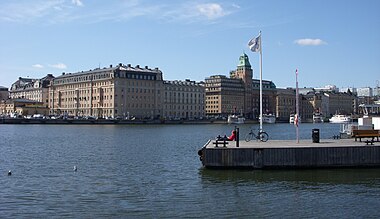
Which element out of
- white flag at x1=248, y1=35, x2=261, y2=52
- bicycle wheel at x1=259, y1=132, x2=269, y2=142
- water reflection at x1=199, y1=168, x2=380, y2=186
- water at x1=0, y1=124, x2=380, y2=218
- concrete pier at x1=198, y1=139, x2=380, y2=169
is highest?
white flag at x1=248, y1=35, x2=261, y2=52

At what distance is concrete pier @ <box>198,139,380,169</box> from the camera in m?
37.6

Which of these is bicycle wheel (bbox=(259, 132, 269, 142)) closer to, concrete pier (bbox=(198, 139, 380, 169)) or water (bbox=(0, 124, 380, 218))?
water (bbox=(0, 124, 380, 218))

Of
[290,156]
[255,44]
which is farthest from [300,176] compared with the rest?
[255,44]

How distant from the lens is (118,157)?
53.0 meters

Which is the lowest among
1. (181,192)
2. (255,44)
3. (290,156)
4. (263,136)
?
(181,192)

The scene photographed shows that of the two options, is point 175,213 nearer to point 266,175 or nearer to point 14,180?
point 266,175

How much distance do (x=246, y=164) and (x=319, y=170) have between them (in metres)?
5.32

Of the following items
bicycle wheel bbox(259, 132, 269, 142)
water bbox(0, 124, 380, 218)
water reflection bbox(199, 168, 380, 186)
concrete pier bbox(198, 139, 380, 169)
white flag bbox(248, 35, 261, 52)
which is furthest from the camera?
white flag bbox(248, 35, 261, 52)

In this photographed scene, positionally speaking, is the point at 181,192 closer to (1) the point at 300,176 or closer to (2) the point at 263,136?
(1) the point at 300,176

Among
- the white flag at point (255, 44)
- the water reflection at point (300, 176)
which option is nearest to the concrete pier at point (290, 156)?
the water reflection at point (300, 176)

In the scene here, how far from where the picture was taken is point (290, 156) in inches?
1484

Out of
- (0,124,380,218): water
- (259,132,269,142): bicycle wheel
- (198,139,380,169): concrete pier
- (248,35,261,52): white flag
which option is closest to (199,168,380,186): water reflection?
(0,124,380,218): water

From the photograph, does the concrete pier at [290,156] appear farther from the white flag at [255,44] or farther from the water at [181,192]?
the white flag at [255,44]

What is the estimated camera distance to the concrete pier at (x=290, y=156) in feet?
123
